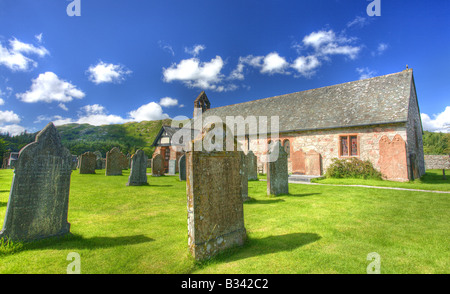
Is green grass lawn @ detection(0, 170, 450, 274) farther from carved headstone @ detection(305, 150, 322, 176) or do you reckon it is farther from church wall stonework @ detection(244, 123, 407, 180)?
carved headstone @ detection(305, 150, 322, 176)

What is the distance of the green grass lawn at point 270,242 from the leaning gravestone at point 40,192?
31cm

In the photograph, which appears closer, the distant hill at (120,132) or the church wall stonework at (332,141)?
the church wall stonework at (332,141)

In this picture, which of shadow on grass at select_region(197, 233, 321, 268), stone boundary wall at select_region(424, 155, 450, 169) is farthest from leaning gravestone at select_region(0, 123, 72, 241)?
stone boundary wall at select_region(424, 155, 450, 169)

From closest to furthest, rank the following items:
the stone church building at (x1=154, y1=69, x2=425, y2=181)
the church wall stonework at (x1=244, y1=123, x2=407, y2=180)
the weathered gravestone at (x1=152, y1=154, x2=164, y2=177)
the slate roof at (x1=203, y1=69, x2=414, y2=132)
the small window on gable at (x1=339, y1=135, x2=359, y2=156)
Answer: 1. the stone church building at (x1=154, y1=69, x2=425, y2=181)
2. the church wall stonework at (x1=244, y1=123, x2=407, y2=180)
3. the slate roof at (x1=203, y1=69, x2=414, y2=132)
4. the small window on gable at (x1=339, y1=135, x2=359, y2=156)
5. the weathered gravestone at (x1=152, y1=154, x2=164, y2=177)

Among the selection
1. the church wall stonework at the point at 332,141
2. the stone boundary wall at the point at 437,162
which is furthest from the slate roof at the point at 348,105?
the stone boundary wall at the point at 437,162

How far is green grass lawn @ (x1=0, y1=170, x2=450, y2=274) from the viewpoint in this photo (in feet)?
10.5

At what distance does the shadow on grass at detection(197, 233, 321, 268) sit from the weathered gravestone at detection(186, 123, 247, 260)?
0.12 m

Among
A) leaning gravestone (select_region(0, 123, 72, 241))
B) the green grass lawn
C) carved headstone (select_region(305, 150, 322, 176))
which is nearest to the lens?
the green grass lawn

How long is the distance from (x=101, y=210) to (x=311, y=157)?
51.4 feet

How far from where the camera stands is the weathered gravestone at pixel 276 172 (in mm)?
9102

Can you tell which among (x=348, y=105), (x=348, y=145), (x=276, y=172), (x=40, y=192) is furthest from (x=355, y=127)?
(x=40, y=192)

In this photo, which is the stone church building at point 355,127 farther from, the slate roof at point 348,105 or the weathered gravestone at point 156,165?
the weathered gravestone at point 156,165

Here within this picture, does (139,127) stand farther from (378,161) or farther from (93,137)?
(378,161)

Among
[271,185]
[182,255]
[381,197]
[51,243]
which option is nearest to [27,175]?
[51,243]
